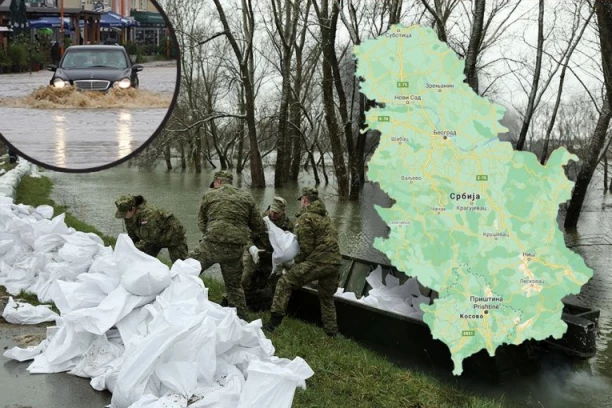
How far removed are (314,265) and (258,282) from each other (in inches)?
53.5

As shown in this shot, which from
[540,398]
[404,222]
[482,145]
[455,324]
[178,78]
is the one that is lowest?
[540,398]

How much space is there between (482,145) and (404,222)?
3.45 feet

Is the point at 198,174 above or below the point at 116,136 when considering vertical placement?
below

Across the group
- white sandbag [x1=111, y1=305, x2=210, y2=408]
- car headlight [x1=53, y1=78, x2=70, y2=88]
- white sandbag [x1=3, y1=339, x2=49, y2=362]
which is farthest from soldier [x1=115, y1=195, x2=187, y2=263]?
car headlight [x1=53, y1=78, x2=70, y2=88]

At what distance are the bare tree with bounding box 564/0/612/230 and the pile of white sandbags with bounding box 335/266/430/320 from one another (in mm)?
6091

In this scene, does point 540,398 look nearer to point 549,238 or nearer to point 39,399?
point 549,238

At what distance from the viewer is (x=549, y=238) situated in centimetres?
670

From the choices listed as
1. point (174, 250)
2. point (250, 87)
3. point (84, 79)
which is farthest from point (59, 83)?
point (250, 87)

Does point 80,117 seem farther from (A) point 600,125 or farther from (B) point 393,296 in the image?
(A) point 600,125

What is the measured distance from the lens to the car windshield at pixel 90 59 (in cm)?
406

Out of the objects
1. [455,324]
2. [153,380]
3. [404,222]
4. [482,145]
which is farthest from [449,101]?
[153,380]

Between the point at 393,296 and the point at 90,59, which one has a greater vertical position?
the point at 90,59

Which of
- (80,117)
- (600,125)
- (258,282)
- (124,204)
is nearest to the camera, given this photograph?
(80,117)

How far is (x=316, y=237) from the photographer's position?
8.40 meters
